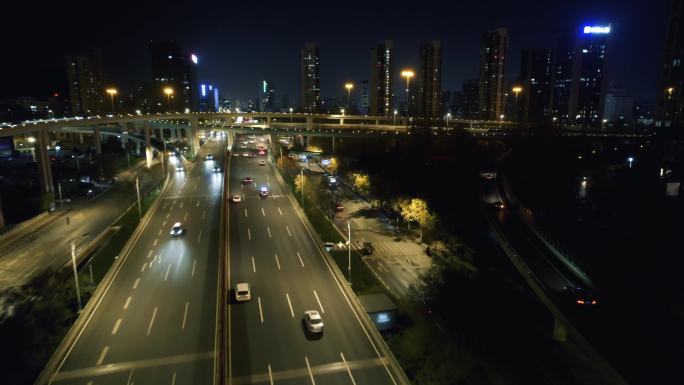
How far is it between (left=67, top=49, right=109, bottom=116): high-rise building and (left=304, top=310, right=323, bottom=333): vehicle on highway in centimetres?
17099

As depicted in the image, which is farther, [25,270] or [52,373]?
[25,270]

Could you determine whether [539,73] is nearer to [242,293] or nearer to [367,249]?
[367,249]

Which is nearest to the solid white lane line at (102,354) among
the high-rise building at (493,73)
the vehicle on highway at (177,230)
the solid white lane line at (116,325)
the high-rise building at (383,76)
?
the solid white lane line at (116,325)

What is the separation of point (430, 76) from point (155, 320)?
5908 inches

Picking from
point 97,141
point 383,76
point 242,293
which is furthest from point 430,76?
point 242,293

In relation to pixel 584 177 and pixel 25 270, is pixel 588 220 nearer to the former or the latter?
pixel 584 177

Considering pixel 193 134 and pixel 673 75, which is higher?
pixel 673 75

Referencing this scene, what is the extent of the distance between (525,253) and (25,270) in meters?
34.4

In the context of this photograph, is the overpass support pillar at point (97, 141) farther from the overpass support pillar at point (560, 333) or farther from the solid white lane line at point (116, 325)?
the overpass support pillar at point (560, 333)

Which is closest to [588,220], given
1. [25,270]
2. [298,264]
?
[298,264]

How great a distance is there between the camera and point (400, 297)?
27219 millimetres

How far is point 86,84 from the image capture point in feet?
564

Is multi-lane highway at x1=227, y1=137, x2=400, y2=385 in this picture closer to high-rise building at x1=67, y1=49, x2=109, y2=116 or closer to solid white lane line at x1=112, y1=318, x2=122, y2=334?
solid white lane line at x1=112, y1=318, x2=122, y2=334

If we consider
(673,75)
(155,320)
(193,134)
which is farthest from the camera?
(673,75)
